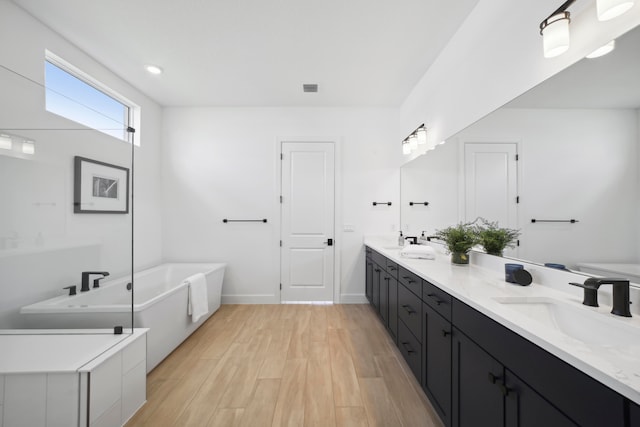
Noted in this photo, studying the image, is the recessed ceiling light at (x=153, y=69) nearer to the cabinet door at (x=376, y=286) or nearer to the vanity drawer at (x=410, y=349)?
the cabinet door at (x=376, y=286)

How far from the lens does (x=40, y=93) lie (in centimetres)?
200

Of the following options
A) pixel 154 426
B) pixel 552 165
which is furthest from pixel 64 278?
pixel 552 165

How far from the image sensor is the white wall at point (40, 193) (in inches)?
69.2

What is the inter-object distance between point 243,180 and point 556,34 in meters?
3.31

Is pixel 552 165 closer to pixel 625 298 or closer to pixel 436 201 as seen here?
pixel 625 298

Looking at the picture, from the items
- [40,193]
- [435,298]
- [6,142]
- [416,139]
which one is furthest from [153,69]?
[435,298]

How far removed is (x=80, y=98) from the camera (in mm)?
2480

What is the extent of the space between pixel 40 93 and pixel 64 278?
1.44m

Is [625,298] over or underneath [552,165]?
underneath

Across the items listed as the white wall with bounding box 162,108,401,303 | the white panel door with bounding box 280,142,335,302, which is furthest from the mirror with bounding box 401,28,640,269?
the white panel door with bounding box 280,142,335,302

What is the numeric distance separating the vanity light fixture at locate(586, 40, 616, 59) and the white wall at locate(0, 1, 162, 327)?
2.95 m

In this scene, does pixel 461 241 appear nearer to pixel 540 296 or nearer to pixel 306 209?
pixel 540 296

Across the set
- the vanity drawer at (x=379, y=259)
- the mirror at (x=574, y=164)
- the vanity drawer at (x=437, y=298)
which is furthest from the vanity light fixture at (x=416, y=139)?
the vanity drawer at (x=437, y=298)

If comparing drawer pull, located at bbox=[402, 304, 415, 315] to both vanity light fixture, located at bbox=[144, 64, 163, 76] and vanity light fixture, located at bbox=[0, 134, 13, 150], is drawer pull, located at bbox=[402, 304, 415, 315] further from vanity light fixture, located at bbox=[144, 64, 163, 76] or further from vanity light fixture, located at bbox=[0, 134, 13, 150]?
vanity light fixture, located at bbox=[144, 64, 163, 76]
